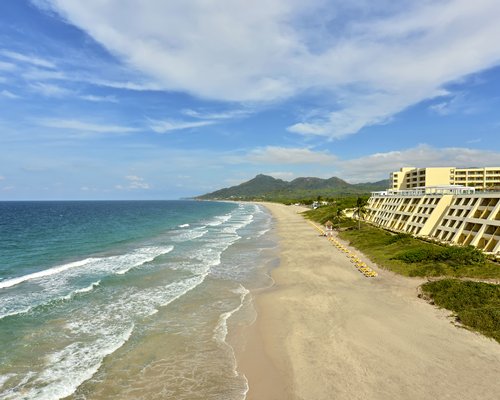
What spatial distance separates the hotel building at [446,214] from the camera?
35156 millimetres

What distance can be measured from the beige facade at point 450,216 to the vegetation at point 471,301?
11.7 m

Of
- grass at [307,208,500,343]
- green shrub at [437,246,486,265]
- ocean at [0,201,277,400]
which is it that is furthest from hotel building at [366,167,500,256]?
ocean at [0,201,277,400]

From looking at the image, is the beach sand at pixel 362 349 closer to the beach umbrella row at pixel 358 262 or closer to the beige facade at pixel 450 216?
the beach umbrella row at pixel 358 262

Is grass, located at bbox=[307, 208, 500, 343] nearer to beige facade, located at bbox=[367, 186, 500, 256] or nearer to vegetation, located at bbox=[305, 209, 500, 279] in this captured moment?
vegetation, located at bbox=[305, 209, 500, 279]

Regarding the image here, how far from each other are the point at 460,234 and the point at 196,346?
3546cm

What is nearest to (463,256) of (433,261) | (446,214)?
(433,261)

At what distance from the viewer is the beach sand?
12.7 meters

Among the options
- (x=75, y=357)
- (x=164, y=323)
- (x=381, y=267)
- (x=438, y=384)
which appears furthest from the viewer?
(x=381, y=267)

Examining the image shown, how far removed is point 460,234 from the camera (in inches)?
1534

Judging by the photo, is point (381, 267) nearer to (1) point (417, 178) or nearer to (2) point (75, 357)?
(2) point (75, 357)

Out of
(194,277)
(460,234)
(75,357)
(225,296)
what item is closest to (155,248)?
(194,277)

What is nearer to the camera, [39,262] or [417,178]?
[39,262]

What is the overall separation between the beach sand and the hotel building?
15974 millimetres

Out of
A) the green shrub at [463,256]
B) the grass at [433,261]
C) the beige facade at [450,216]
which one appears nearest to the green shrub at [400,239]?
the grass at [433,261]
